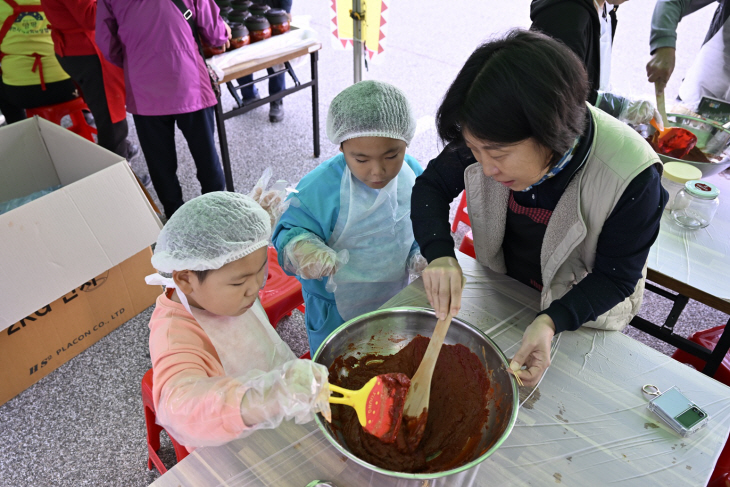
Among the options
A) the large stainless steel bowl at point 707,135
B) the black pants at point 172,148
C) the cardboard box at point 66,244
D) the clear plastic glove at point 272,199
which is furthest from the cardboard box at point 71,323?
the large stainless steel bowl at point 707,135

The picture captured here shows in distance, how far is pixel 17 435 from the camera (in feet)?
6.40

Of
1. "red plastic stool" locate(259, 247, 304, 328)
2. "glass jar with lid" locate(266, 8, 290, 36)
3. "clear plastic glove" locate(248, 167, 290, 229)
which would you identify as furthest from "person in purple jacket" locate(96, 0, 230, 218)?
"clear plastic glove" locate(248, 167, 290, 229)

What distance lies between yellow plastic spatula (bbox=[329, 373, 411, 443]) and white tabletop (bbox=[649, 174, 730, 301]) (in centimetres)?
105

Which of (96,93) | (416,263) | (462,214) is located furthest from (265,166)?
(416,263)

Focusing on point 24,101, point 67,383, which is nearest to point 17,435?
point 67,383

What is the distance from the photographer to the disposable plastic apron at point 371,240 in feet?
4.92

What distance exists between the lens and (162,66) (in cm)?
249

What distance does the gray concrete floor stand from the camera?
188 cm

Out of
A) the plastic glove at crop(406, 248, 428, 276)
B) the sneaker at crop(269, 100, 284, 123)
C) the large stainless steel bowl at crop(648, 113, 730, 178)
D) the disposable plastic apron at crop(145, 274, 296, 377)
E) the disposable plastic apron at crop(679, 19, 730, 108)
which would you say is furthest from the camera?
the sneaker at crop(269, 100, 284, 123)

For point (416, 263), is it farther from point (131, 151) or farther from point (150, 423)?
point (131, 151)

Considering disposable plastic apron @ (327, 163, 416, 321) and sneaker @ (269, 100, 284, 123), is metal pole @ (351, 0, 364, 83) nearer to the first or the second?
disposable plastic apron @ (327, 163, 416, 321)

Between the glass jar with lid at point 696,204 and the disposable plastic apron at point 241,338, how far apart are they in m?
1.49

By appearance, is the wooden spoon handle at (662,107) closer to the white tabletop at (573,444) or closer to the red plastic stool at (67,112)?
the white tabletop at (573,444)

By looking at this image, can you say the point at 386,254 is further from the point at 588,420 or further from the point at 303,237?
the point at 588,420
